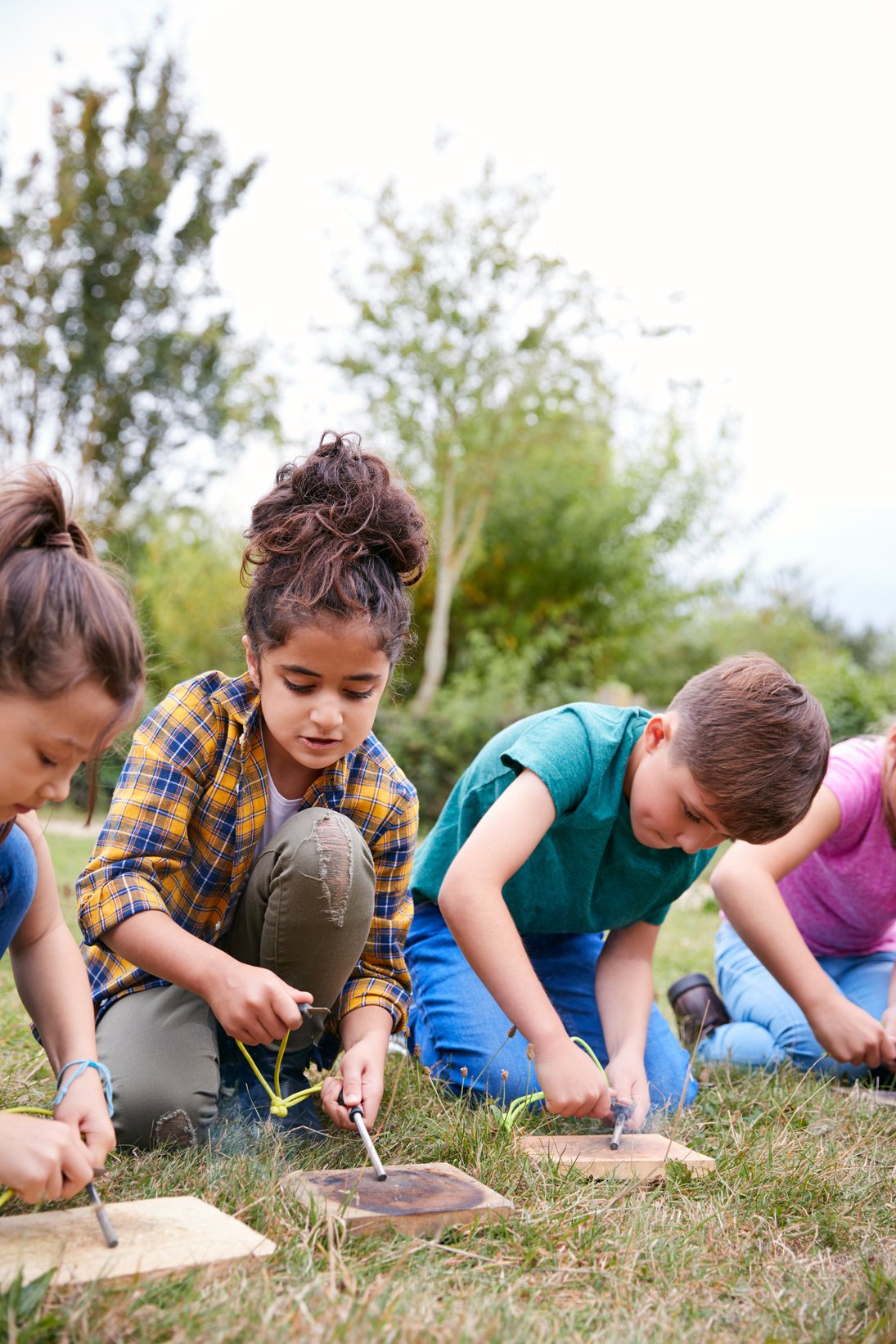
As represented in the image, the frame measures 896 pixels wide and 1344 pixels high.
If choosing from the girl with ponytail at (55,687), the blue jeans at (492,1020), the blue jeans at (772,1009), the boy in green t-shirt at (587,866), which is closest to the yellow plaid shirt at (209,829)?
the boy in green t-shirt at (587,866)

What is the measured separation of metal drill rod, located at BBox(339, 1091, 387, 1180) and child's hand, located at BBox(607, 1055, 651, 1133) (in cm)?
62

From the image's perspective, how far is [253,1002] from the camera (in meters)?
2.01

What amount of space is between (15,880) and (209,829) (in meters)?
0.54

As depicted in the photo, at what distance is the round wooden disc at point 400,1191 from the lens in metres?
Answer: 1.78

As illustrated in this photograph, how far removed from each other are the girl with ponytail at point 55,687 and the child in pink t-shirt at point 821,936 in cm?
182

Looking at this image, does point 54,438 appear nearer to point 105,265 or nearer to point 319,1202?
point 105,265

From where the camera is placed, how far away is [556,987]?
10.3ft

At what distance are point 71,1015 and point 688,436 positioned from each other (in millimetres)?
15276

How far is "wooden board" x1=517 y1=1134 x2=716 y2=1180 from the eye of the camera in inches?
84.2

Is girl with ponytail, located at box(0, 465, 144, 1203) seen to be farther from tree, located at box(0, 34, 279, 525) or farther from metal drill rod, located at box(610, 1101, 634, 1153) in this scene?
tree, located at box(0, 34, 279, 525)

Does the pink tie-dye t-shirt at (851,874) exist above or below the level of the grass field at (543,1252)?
above

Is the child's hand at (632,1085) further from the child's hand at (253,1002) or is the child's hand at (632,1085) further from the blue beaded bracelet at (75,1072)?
the blue beaded bracelet at (75,1072)

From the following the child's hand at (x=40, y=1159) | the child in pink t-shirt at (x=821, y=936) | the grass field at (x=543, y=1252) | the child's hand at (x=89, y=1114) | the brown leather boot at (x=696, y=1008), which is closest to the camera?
the grass field at (x=543, y=1252)

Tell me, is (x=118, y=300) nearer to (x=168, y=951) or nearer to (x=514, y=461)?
(x=514, y=461)
